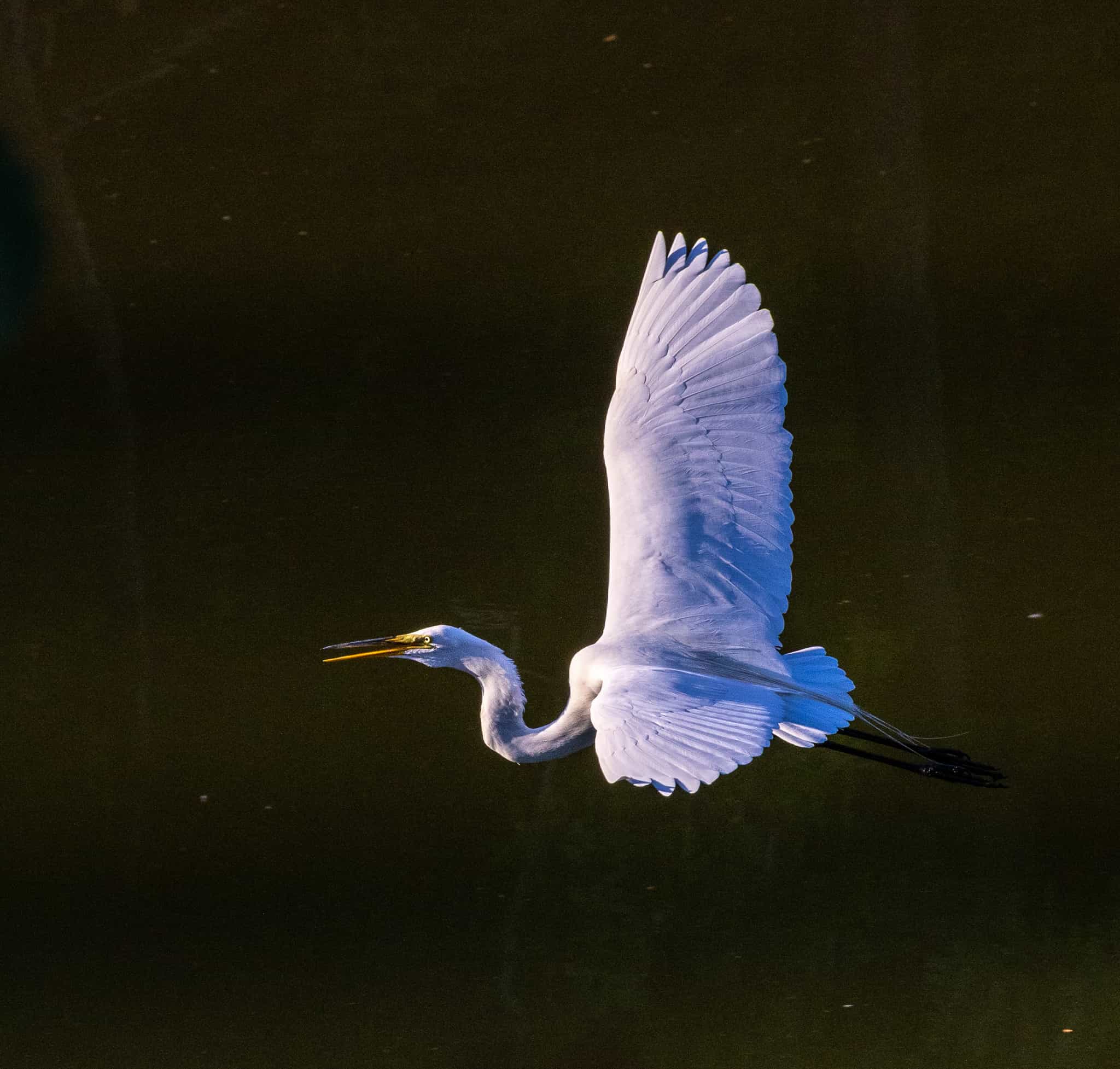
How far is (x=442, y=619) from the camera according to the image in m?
2.67

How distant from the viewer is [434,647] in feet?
6.91

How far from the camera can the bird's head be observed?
2.09 metres

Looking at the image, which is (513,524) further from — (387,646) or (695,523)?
(695,523)

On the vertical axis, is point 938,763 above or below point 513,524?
below

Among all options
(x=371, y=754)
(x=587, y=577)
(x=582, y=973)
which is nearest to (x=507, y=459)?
(x=587, y=577)

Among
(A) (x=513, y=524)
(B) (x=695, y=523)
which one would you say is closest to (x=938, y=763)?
(B) (x=695, y=523)

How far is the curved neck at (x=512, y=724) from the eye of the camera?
2.06m

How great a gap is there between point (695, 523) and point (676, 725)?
408 mm

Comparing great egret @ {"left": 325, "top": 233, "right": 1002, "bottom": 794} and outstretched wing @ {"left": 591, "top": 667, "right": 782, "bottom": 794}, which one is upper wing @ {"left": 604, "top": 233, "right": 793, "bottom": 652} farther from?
outstretched wing @ {"left": 591, "top": 667, "right": 782, "bottom": 794}

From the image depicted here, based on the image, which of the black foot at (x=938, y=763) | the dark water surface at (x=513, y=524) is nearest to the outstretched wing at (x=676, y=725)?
the black foot at (x=938, y=763)

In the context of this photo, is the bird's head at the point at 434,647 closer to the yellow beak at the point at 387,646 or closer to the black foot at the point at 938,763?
the yellow beak at the point at 387,646

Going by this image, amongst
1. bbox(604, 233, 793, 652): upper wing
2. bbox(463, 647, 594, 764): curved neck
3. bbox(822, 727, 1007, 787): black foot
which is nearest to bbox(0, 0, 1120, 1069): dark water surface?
bbox(822, 727, 1007, 787): black foot

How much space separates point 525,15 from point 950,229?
1.02 metres

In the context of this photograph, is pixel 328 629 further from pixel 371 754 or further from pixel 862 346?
pixel 862 346
